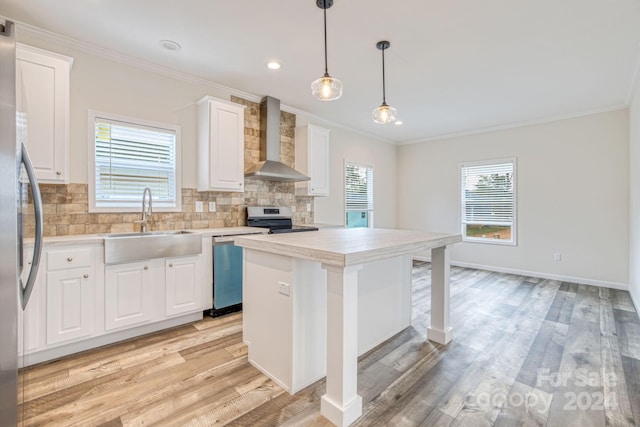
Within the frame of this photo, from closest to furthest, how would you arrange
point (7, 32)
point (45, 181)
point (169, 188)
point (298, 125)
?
point (7, 32) → point (45, 181) → point (169, 188) → point (298, 125)

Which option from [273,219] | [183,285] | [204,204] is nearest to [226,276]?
[183,285]

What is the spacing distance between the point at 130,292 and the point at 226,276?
0.90 meters

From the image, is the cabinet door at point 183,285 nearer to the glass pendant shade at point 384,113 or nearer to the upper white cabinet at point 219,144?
the upper white cabinet at point 219,144

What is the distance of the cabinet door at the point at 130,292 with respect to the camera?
250 centimetres

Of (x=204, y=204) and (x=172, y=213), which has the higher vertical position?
(x=204, y=204)

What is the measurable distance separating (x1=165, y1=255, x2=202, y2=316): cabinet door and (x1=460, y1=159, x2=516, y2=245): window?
4.89 meters

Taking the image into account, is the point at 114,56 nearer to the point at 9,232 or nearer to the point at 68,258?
the point at 68,258

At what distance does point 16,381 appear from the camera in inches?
46.6

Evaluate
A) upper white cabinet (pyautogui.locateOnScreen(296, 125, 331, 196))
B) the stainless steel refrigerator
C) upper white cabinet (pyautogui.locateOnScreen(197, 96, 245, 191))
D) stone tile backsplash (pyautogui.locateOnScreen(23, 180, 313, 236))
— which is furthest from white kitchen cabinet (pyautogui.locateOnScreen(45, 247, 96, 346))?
upper white cabinet (pyautogui.locateOnScreen(296, 125, 331, 196))

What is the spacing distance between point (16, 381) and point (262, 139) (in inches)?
134

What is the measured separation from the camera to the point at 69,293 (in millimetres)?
2303

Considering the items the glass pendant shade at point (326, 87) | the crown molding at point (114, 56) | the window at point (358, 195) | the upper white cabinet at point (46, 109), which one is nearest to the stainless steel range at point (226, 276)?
the upper white cabinet at point (46, 109)

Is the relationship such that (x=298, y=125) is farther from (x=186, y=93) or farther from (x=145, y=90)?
(x=145, y=90)

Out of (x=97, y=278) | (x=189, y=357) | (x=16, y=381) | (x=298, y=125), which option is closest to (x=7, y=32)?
(x=16, y=381)
